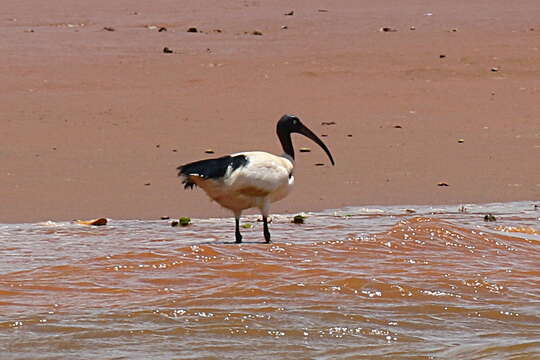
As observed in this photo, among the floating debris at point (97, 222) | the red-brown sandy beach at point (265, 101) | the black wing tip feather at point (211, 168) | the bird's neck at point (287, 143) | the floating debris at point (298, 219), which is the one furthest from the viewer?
the red-brown sandy beach at point (265, 101)

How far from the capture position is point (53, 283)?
783 cm

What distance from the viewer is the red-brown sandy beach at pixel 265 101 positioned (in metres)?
10.9

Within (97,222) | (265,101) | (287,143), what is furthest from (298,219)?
(265,101)

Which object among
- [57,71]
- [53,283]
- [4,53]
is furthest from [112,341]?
[4,53]

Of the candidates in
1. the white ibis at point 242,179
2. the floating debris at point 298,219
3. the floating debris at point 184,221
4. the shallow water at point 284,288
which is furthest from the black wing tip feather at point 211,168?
the floating debris at point 298,219

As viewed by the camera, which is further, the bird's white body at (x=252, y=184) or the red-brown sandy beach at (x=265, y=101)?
the red-brown sandy beach at (x=265, y=101)

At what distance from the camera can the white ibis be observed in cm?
877

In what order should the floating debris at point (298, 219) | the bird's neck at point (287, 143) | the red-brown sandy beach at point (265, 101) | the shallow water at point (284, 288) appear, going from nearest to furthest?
the shallow water at point (284, 288), the floating debris at point (298, 219), the bird's neck at point (287, 143), the red-brown sandy beach at point (265, 101)

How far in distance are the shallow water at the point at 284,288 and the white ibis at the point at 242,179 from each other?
0.32 m

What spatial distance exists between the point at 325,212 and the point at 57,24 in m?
11.4

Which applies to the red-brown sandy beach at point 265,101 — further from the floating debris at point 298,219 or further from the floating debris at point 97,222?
the floating debris at point 298,219

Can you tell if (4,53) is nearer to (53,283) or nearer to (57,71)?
(57,71)

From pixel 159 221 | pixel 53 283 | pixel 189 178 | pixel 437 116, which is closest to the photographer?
pixel 53 283

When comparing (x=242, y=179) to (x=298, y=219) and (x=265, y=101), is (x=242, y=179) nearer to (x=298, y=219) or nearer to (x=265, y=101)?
(x=298, y=219)
